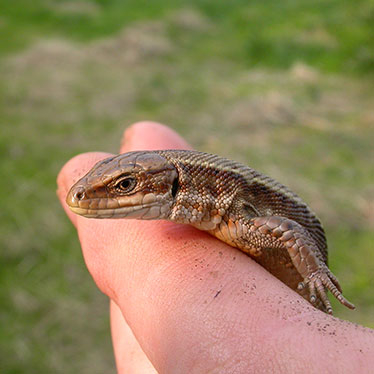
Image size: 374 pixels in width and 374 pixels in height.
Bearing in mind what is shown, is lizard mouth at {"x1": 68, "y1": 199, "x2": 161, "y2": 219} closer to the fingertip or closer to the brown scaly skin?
the brown scaly skin

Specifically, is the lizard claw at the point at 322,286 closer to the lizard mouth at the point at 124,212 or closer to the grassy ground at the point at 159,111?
the lizard mouth at the point at 124,212

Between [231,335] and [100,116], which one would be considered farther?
[100,116]

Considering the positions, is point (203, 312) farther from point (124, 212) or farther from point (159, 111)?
point (159, 111)

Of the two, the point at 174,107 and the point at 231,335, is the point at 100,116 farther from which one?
the point at 231,335

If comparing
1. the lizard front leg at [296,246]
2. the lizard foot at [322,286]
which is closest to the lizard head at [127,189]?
the lizard front leg at [296,246]

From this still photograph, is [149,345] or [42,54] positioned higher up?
[149,345]

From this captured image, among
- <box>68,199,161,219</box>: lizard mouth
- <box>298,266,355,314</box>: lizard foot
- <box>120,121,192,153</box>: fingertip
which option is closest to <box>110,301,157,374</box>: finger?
<box>68,199,161,219</box>: lizard mouth

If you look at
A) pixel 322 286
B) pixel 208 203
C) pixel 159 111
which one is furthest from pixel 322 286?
pixel 159 111

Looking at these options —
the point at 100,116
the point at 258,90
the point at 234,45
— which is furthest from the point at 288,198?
the point at 234,45
